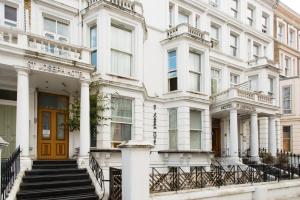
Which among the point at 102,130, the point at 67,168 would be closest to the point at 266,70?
the point at 102,130

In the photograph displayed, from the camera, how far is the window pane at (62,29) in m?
15.7

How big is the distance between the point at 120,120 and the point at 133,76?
2170 mm

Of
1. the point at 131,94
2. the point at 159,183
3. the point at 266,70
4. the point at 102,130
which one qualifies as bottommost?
the point at 159,183

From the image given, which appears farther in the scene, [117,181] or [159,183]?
[159,183]

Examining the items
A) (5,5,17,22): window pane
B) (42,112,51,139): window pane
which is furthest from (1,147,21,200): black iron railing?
(5,5,17,22): window pane

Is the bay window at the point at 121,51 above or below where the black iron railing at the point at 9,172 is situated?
above

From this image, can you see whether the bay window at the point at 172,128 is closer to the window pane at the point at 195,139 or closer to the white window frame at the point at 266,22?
the window pane at the point at 195,139

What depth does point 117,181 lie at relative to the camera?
10969 millimetres

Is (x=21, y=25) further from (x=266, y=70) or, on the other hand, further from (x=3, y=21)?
(x=266, y=70)

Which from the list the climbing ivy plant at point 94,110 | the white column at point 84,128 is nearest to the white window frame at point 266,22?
the climbing ivy plant at point 94,110

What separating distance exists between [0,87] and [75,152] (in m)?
4.02

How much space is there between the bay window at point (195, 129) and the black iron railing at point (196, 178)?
160 centimetres

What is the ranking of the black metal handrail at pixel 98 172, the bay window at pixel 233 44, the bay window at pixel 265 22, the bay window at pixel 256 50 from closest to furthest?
1. the black metal handrail at pixel 98 172
2. the bay window at pixel 233 44
3. the bay window at pixel 256 50
4. the bay window at pixel 265 22

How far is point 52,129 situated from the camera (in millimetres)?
15039
